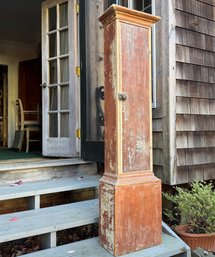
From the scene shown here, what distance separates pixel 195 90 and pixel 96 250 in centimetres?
163

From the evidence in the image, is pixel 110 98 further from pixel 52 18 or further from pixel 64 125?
pixel 52 18

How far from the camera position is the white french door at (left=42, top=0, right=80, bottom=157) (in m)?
3.06

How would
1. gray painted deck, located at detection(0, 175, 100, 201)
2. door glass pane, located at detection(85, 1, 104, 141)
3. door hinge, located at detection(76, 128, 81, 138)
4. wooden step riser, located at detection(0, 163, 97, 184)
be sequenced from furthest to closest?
door hinge, located at detection(76, 128, 81, 138) < door glass pane, located at detection(85, 1, 104, 141) < wooden step riser, located at detection(0, 163, 97, 184) < gray painted deck, located at detection(0, 175, 100, 201)

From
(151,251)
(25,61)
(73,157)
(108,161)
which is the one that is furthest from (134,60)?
(25,61)

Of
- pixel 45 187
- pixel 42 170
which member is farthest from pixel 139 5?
pixel 45 187

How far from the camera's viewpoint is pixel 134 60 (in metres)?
1.71

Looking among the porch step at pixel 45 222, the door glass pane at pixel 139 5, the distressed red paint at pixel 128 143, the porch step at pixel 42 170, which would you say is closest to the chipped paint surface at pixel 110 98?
the distressed red paint at pixel 128 143

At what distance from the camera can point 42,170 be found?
2.51 metres

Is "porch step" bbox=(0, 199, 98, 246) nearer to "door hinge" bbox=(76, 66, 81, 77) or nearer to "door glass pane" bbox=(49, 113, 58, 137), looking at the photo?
"door glass pane" bbox=(49, 113, 58, 137)

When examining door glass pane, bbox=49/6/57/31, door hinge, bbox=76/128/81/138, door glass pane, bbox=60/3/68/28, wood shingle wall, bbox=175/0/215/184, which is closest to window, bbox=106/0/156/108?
wood shingle wall, bbox=175/0/215/184

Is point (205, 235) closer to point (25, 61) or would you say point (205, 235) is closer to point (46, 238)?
point (46, 238)

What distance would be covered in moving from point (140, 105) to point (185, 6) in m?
1.28

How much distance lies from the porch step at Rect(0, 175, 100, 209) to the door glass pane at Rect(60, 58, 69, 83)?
3.93ft

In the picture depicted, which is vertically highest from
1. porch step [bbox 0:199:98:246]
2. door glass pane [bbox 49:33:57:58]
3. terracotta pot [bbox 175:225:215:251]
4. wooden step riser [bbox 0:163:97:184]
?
door glass pane [bbox 49:33:57:58]
